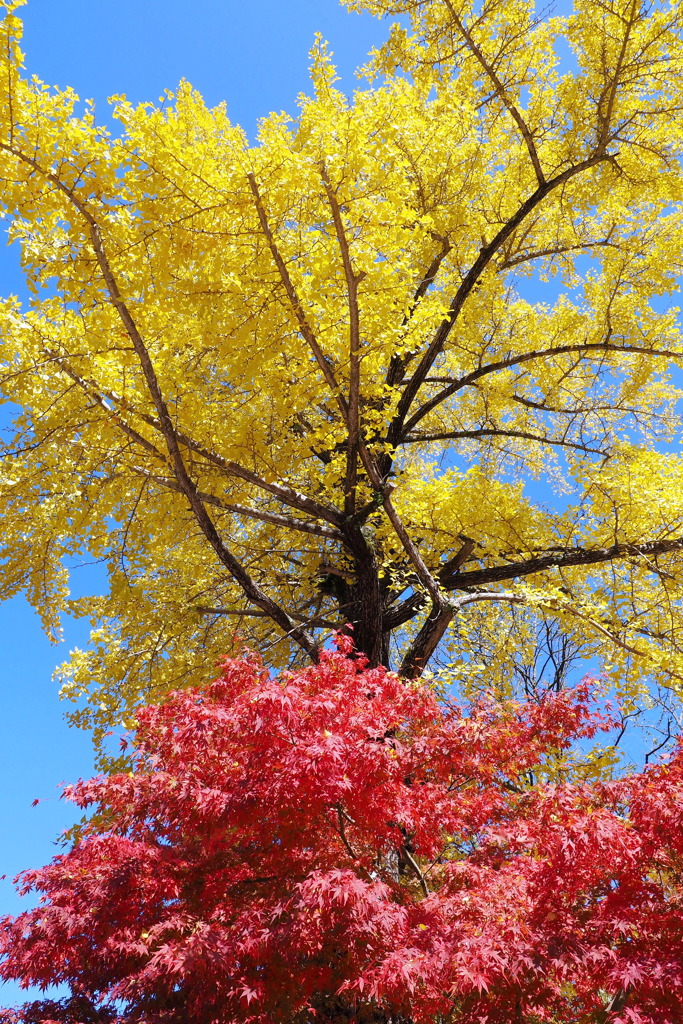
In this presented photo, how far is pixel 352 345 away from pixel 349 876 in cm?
339

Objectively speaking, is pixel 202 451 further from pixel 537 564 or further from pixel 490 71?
pixel 490 71

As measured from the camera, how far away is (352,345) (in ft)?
16.0

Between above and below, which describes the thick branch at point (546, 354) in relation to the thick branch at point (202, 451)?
above

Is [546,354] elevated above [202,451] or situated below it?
above

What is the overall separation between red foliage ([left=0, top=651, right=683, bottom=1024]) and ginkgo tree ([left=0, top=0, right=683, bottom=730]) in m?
2.22

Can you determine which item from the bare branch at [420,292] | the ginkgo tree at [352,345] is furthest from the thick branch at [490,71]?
the bare branch at [420,292]

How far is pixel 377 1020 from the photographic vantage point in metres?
4.87

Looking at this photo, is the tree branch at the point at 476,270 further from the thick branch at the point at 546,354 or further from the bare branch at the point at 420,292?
the thick branch at the point at 546,354

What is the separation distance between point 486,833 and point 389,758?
1.00 metres

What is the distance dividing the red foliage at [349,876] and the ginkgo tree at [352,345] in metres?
2.22

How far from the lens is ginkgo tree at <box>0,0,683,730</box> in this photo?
439 cm

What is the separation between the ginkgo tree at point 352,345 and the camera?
14.4 ft

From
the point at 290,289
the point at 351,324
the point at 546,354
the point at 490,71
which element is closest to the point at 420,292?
the point at 546,354

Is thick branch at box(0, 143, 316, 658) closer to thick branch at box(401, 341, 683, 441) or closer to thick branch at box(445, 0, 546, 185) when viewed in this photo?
thick branch at box(401, 341, 683, 441)
